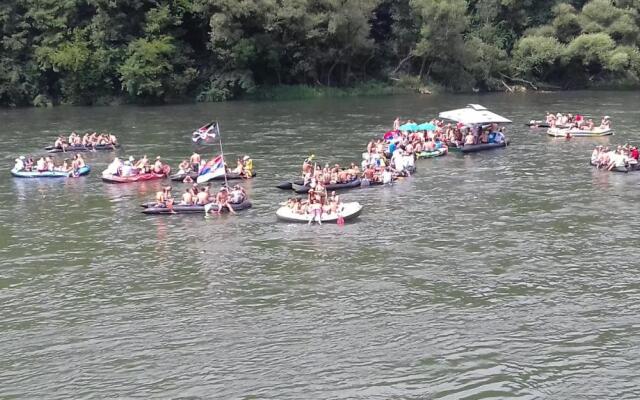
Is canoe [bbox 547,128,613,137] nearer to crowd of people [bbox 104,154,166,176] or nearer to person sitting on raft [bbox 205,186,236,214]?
crowd of people [bbox 104,154,166,176]

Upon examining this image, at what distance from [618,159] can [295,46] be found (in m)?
47.3

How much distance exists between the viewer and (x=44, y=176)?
42.8 metres

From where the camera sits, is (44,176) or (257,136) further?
(257,136)

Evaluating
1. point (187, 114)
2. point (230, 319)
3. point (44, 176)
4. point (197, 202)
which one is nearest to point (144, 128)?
point (187, 114)

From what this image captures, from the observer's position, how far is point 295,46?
81.9 meters

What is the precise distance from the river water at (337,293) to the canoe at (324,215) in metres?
0.49

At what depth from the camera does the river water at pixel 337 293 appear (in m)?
19.0

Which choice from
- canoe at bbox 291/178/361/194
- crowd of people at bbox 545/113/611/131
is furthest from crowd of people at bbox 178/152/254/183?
crowd of people at bbox 545/113/611/131

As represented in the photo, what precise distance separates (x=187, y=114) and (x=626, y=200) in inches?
1715

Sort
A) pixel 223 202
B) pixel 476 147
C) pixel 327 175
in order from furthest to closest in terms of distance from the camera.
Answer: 1. pixel 476 147
2. pixel 327 175
3. pixel 223 202

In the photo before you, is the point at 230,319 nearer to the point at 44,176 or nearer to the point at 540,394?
the point at 540,394

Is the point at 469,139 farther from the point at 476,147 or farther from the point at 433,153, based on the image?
the point at 433,153

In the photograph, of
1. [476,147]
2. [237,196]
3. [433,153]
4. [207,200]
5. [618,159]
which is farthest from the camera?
[476,147]

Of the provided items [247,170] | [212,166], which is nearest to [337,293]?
[212,166]
